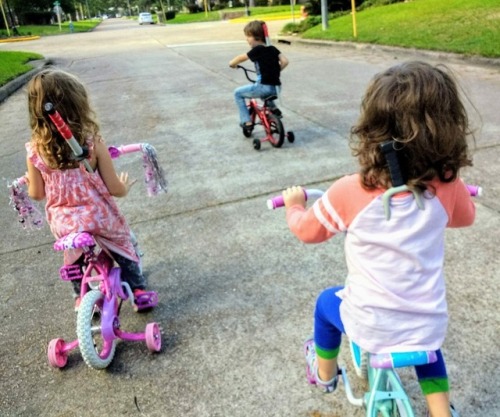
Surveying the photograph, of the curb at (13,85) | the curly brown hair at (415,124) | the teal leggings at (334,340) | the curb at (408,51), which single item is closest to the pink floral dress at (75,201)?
the teal leggings at (334,340)

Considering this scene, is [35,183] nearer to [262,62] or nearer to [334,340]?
[334,340]

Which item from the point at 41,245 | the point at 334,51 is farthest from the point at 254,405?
the point at 334,51

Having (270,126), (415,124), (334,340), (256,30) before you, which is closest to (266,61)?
(256,30)

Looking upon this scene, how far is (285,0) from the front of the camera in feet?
159

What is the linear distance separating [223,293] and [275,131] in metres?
2.94

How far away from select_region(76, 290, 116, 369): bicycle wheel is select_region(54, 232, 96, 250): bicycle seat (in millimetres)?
258

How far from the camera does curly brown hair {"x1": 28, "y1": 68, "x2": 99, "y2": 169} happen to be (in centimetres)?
233

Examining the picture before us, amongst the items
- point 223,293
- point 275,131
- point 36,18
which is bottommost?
point 223,293

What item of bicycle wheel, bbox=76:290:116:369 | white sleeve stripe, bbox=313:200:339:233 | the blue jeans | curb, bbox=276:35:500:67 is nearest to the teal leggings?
white sleeve stripe, bbox=313:200:339:233

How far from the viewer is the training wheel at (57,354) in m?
2.55

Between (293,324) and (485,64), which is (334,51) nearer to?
(485,64)

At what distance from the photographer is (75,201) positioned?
2.54 metres

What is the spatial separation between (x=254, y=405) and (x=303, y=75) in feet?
29.3

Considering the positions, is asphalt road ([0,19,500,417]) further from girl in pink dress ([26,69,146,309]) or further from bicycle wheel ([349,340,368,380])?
girl in pink dress ([26,69,146,309])
